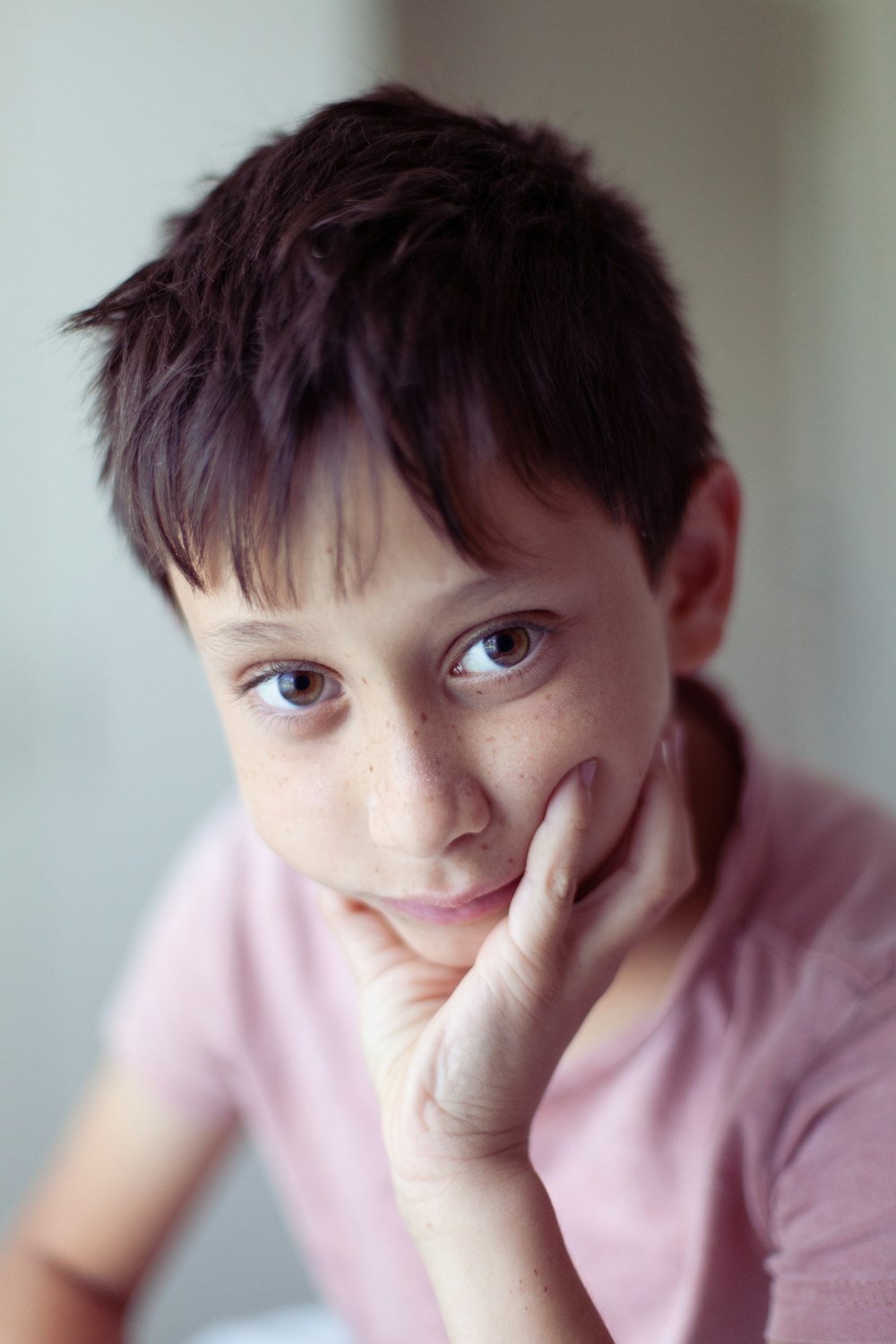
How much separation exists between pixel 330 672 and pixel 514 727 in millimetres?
93

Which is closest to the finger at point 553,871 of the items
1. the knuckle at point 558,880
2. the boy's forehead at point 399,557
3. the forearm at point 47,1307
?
the knuckle at point 558,880

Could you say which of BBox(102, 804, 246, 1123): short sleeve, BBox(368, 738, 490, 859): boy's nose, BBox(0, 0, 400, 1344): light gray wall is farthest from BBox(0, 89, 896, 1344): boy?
BBox(0, 0, 400, 1344): light gray wall

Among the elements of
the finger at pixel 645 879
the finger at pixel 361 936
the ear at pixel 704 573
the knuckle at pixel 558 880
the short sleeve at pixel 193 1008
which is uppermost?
the ear at pixel 704 573

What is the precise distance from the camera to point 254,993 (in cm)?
88

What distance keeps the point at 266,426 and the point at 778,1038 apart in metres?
0.44

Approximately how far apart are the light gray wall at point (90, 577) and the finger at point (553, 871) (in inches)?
27.7

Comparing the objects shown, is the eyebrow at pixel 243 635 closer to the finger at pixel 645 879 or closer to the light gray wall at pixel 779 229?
the finger at pixel 645 879

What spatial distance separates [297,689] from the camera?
0.57m

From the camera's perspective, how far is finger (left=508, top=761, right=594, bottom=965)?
555 millimetres

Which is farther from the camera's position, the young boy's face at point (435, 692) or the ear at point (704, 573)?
the ear at point (704, 573)

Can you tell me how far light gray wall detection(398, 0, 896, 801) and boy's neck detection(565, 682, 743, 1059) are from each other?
0.32 meters

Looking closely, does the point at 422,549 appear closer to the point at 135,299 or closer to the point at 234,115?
the point at 135,299

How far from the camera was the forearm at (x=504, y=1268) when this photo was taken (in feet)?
1.75

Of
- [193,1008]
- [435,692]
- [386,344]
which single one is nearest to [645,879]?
[435,692]
